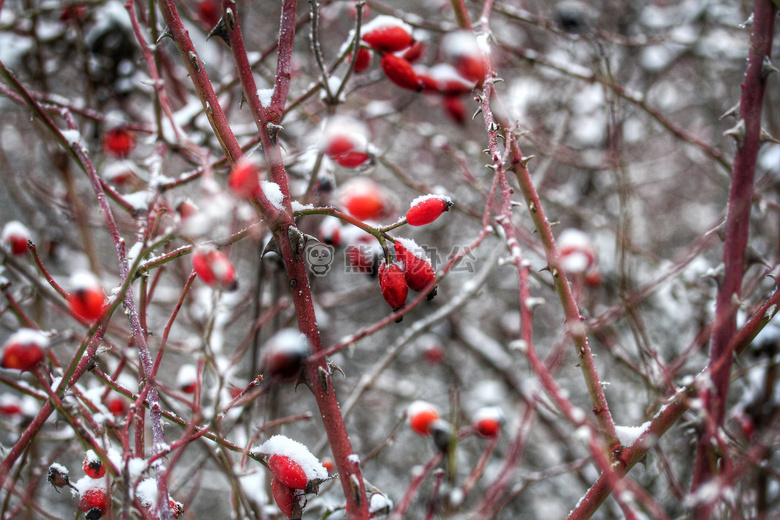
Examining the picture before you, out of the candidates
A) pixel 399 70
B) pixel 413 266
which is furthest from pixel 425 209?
pixel 399 70

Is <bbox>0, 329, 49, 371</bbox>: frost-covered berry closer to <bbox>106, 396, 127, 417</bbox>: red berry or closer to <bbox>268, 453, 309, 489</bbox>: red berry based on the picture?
<bbox>268, 453, 309, 489</bbox>: red berry

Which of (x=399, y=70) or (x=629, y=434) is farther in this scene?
(x=399, y=70)

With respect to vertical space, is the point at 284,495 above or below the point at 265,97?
below

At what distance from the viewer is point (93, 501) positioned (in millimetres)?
911

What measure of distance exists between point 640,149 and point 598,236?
116cm

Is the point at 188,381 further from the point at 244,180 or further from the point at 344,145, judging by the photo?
the point at 244,180

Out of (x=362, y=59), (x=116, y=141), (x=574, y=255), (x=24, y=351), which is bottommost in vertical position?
(x=24, y=351)

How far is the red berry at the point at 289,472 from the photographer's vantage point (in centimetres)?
87

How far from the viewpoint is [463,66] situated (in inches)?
55.1

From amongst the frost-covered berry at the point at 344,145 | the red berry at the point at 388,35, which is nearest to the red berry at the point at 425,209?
the frost-covered berry at the point at 344,145

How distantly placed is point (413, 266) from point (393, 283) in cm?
4

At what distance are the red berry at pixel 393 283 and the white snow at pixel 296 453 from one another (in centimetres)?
28

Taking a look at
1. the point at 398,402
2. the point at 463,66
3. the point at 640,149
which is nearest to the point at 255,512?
the point at 463,66

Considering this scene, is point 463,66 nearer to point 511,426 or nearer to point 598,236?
point 598,236
